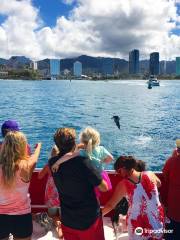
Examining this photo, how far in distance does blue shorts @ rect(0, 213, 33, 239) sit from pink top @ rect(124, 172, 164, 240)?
3.41 ft

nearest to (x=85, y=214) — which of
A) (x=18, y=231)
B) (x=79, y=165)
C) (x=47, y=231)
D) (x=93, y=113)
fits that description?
(x=79, y=165)

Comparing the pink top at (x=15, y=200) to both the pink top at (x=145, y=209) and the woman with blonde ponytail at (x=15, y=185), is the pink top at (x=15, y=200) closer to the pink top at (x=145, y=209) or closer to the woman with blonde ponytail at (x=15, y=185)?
the woman with blonde ponytail at (x=15, y=185)

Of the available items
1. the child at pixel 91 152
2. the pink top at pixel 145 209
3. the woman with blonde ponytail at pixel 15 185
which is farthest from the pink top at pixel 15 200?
the pink top at pixel 145 209

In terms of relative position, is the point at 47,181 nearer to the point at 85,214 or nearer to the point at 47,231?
the point at 47,231

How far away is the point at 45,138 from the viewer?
2289 centimetres

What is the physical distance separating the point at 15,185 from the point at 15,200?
169 mm

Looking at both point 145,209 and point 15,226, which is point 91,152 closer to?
point 145,209

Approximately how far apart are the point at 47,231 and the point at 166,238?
5.76 feet

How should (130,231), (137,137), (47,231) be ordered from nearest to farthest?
(130,231) < (47,231) < (137,137)

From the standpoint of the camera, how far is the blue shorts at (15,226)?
368cm

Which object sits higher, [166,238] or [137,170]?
[137,170]

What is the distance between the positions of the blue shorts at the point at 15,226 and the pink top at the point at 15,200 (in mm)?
48

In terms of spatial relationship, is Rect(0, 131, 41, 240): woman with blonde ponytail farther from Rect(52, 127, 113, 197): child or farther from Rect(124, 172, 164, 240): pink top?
Rect(124, 172, 164, 240): pink top

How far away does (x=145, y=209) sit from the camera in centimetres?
353
